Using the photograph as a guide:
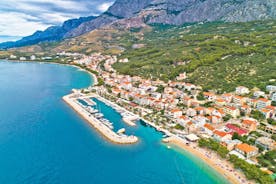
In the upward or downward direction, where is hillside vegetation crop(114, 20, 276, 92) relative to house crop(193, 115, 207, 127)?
upward

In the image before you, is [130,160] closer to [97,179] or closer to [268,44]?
[97,179]

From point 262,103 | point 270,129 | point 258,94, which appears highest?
point 258,94

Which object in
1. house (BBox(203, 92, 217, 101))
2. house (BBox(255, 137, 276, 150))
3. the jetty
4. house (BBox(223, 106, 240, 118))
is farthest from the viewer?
house (BBox(203, 92, 217, 101))

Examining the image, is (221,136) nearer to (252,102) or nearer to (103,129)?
(252,102)

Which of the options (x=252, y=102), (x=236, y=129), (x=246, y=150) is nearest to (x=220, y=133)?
(x=236, y=129)

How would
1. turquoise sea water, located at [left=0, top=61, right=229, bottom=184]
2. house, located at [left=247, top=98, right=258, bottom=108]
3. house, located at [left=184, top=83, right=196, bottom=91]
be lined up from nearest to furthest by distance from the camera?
turquoise sea water, located at [left=0, top=61, right=229, bottom=184], house, located at [left=247, top=98, right=258, bottom=108], house, located at [left=184, top=83, right=196, bottom=91]

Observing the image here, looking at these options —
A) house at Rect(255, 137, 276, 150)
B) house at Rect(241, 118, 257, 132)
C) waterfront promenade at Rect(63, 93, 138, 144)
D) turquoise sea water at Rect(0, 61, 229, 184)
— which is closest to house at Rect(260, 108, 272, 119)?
house at Rect(241, 118, 257, 132)

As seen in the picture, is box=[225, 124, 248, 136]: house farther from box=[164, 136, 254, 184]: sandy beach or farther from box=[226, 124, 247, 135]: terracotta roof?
box=[164, 136, 254, 184]: sandy beach
